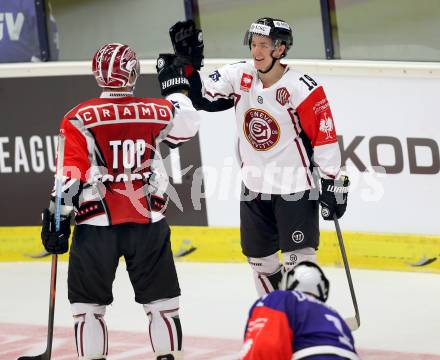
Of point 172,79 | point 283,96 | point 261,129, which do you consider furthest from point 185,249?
point 172,79

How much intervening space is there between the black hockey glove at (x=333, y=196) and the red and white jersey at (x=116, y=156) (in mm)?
911

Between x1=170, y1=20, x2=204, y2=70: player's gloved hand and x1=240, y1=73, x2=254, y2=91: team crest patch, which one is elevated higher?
x1=170, y1=20, x2=204, y2=70: player's gloved hand

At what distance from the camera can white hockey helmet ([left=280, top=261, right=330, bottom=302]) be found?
13.4 ft

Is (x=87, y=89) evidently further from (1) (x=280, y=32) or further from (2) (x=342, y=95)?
(1) (x=280, y=32)

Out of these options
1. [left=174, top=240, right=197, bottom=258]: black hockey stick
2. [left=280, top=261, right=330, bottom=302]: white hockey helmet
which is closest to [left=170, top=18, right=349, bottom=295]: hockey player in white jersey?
[left=280, top=261, right=330, bottom=302]: white hockey helmet

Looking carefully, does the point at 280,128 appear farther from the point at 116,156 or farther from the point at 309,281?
the point at 309,281

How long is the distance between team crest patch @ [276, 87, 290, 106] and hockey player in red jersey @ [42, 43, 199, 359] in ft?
2.12

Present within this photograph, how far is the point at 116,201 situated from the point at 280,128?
1.06 metres

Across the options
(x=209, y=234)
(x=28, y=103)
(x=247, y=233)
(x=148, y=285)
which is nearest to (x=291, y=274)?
(x=148, y=285)

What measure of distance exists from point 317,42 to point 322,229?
1272 mm

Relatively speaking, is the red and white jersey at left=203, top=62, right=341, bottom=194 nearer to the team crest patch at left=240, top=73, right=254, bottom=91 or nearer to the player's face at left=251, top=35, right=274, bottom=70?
the team crest patch at left=240, top=73, right=254, bottom=91

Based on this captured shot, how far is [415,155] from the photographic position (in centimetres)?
781

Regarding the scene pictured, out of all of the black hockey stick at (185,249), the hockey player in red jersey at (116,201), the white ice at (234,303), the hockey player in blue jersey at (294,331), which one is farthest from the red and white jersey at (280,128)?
the black hockey stick at (185,249)

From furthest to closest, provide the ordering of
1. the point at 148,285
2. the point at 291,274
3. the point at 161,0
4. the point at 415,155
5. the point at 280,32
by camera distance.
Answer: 1. the point at 161,0
2. the point at 415,155
3. the point at 280,32
4. the point at 148,285
5. the point at 291,274
